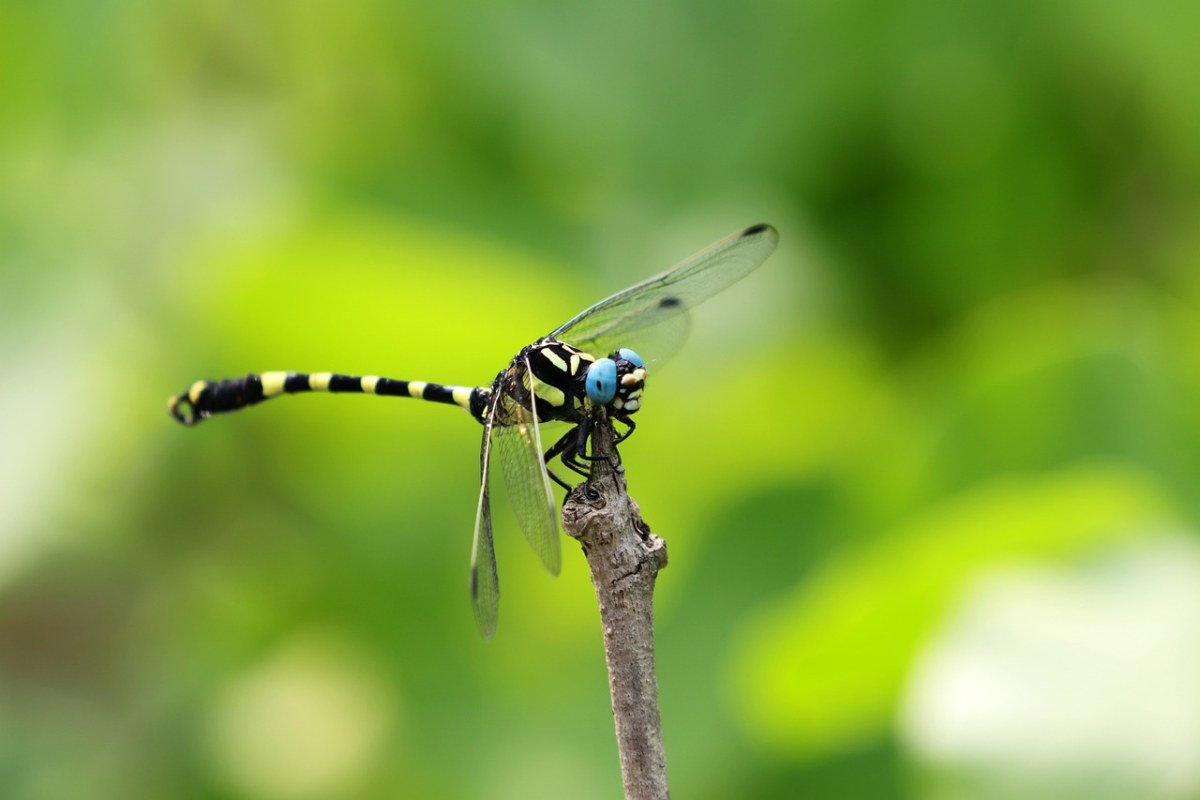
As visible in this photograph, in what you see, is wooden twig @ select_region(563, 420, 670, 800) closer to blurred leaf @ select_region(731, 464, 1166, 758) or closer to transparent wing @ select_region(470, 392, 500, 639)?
transparent wing @ select_region(470, 392, 500, 639)

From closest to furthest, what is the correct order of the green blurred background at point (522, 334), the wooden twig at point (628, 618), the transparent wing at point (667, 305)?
1. the wooden twig at point (628, 618)
2. the transparent wing at point (667, 305)
3. the green blurred background at point (522, 334)

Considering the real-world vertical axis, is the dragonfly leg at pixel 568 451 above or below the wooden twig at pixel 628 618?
above

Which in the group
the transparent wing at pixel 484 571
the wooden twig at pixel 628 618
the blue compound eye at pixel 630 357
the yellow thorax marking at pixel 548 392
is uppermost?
the yellow thorax marking at pixel 548 392

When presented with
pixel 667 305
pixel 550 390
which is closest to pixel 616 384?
pixel 550 390

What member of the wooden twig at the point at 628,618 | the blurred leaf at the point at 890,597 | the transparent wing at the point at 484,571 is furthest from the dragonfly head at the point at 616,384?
the blurred leaf at the point at 890,597

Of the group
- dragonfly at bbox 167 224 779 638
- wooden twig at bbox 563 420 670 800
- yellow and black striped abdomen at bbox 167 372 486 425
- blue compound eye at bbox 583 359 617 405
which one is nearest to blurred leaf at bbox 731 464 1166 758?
dragonfly at bbox 167 224 779 638

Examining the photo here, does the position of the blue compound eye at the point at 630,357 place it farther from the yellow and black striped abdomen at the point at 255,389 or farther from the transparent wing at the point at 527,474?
the yellow and black striped abdomen at the point at 255,389
